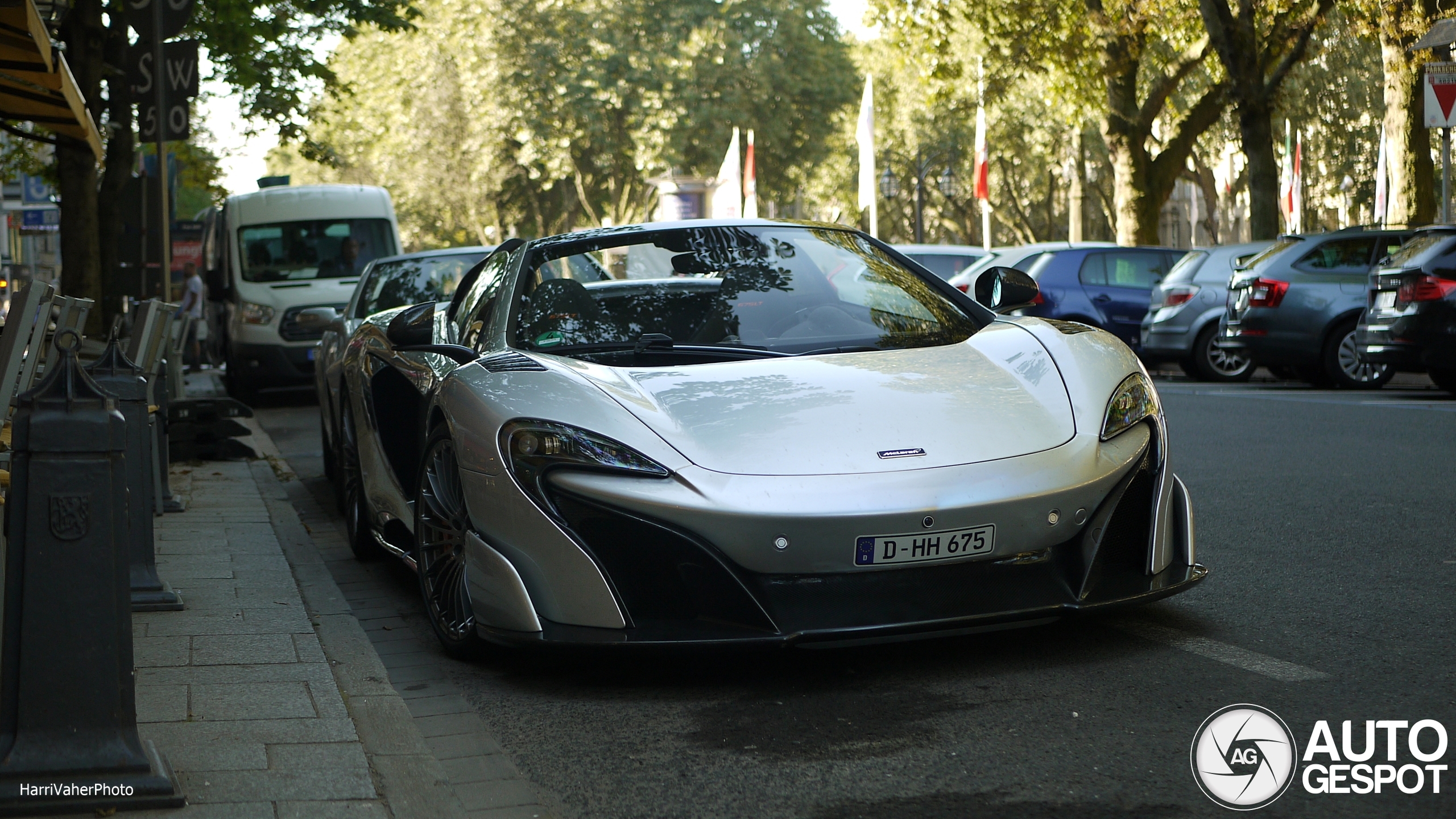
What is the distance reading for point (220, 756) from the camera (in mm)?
3992

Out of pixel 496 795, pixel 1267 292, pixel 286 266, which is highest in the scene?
pixel 286 266

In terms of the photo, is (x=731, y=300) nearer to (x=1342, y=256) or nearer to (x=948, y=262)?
(x=1342, y=256)

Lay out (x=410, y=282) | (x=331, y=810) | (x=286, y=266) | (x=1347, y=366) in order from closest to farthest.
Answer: (x=331, y=810), (x=410, y=282), (x=1347, y=366), (x=286, y=266)

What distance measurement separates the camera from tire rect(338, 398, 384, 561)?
7289 mm

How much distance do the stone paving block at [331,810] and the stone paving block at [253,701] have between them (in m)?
0.80

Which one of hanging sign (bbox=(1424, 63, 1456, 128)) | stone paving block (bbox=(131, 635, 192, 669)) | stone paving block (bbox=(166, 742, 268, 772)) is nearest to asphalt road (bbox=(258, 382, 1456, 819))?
stone paving block (bbox=(166, 742, 268, 772))

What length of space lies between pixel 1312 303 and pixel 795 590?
12571mm

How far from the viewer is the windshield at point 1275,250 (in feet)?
53.0

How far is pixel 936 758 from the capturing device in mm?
3912

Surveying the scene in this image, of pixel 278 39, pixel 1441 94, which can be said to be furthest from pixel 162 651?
pixel 278 39

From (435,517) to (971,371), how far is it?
172cm

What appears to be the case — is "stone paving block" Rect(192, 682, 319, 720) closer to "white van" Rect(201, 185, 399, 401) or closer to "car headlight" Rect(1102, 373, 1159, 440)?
"car headlight" Rect(1102, 373, 1159, 440)

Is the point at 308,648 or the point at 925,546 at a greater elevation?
the point at 925,546

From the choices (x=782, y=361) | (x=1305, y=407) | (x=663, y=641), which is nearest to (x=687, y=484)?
(x=663, y=641)
